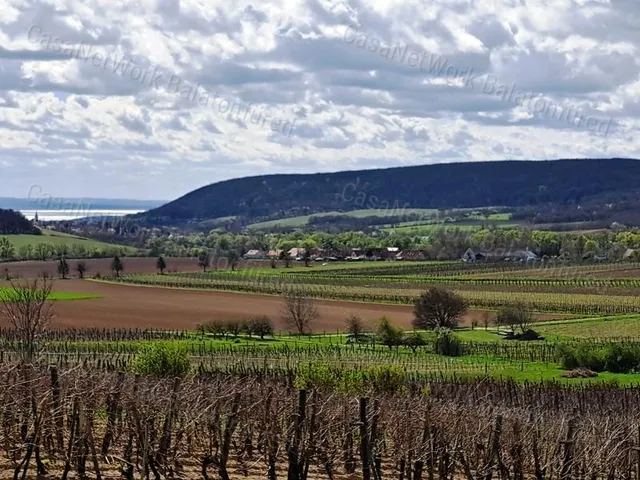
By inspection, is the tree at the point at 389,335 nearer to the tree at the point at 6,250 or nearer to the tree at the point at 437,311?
the tree at the point at 437,311

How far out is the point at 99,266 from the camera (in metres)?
129

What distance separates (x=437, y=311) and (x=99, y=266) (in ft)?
212

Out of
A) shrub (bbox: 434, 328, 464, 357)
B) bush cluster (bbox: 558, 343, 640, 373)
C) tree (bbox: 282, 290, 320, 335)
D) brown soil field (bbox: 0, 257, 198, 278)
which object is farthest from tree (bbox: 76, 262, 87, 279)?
bush cluster (bbox: 558, 343, 640, 373)

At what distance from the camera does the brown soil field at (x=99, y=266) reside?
115806mm

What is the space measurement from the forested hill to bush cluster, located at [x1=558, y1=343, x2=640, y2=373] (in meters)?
115

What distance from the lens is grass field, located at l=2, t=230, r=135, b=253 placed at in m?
147

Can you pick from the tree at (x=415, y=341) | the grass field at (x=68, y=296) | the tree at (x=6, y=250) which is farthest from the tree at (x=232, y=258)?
the tree at (x=415, y=341)

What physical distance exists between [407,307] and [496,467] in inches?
2476

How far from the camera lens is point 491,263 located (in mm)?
137500

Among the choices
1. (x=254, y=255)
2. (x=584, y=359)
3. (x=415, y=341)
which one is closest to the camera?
(x=584, y=359)

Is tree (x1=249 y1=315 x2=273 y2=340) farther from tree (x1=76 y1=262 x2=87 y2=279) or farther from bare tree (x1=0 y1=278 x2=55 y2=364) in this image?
tree (x1=76 y1=262 x2=87 y2=279)

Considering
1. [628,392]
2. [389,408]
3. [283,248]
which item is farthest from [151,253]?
[389,408]

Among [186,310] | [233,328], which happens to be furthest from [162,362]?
[186,310]

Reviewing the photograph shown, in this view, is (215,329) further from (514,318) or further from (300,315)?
(514,318)
